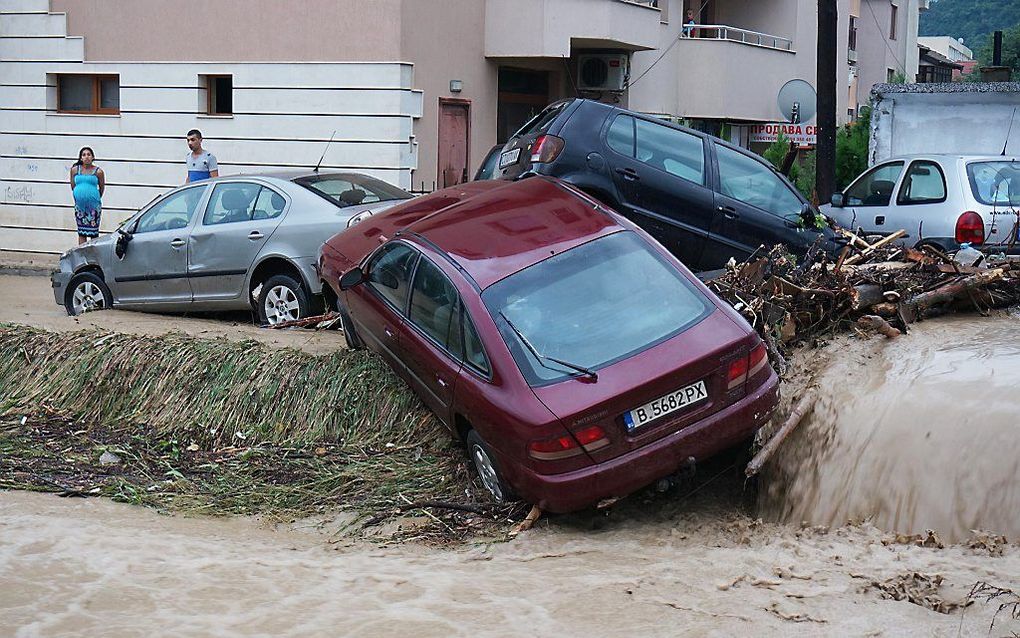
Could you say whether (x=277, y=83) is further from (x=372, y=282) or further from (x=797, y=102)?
(x=372, y=282)

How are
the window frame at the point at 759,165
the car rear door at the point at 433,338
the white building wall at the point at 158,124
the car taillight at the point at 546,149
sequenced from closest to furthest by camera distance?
the car rear door at the point at 433,338 < the car taillight at the point at 546,149 < the window frame at the point at 759,165 < the white building wall at the point at 158,124

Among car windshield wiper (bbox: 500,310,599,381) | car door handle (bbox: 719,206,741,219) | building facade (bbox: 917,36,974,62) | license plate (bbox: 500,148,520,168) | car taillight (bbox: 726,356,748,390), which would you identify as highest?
building facade (bbox: 917,36,974,62)

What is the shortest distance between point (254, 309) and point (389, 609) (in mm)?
6296

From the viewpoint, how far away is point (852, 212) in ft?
45.9

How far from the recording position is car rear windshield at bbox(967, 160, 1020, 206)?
12.3m

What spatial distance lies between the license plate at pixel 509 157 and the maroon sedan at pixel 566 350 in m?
2.55

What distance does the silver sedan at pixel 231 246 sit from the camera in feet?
37.2

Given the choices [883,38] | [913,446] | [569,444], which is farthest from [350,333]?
[883,38]

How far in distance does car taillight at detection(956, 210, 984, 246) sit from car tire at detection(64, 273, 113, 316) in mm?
Answer: 8529

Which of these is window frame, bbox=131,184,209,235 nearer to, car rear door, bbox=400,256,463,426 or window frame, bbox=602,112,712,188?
window frame, bbox=602,112,712,188

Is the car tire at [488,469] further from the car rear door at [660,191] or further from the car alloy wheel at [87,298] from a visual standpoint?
the car alloy wheel at [87,298]

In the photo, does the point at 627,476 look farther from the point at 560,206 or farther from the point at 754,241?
the point at 754,241

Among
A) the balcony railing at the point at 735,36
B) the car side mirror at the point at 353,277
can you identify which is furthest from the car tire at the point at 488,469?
the balcony railing at the point at 735,36

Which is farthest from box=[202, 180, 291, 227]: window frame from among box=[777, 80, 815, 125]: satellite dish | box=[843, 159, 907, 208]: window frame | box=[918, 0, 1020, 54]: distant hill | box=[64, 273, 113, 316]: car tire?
box=[918, 0, 1020, 54]: distant hill
